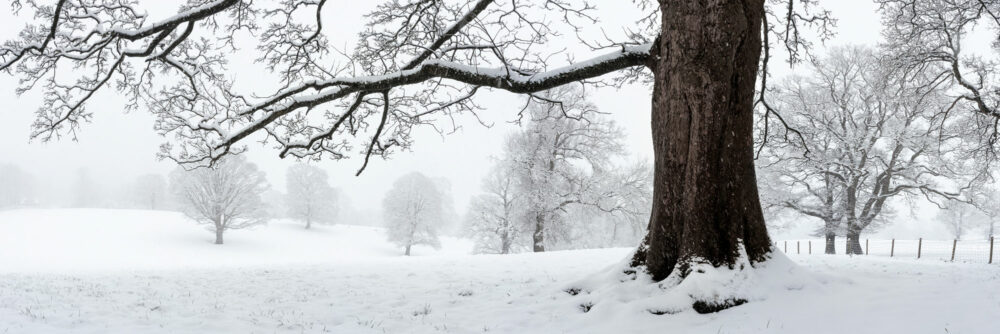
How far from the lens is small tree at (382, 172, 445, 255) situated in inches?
1271

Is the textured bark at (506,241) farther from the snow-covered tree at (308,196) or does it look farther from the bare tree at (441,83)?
the snow-covered tree at (308,196)

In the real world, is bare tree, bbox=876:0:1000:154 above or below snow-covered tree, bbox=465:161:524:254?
above

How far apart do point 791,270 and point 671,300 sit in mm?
1539

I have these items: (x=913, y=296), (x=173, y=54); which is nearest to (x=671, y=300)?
(x=913, y=296)

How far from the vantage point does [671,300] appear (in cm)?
430

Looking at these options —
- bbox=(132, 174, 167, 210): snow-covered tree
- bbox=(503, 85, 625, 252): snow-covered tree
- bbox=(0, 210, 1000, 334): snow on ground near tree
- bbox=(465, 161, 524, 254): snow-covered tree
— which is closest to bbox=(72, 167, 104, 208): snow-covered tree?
bbox=(132, 174, 167, 210): snow-covered tree

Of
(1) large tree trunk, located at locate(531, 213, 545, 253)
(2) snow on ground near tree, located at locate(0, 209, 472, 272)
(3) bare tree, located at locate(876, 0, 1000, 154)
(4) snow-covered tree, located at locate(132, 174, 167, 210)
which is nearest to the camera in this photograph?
(3) bare tree, located at locate(876, 0, 1000, 154)

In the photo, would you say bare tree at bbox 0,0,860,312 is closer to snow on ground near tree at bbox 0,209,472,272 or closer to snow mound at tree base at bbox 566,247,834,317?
snow mound at tree base at bbox 566,247,834,317

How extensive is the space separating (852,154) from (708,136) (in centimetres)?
A: 1663

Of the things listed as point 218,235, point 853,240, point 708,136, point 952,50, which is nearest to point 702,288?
point 708,136

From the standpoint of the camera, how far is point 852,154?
17.0m

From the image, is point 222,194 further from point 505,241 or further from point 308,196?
point 505,241

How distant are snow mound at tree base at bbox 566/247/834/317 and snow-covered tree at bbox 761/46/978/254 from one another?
13488 mm

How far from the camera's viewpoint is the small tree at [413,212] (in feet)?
106
